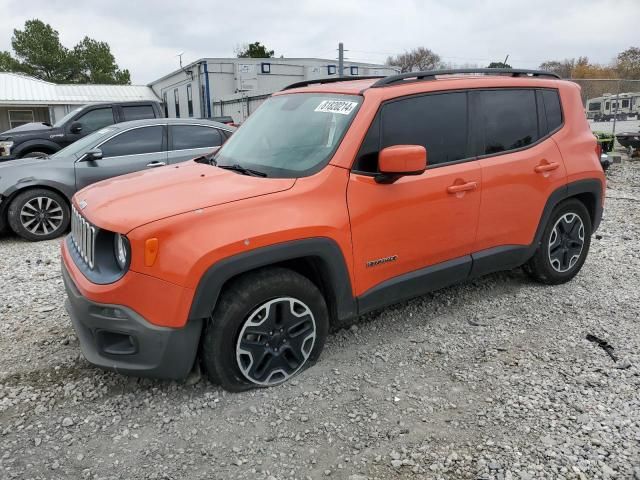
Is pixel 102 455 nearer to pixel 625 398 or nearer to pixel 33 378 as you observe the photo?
pixel 33 378

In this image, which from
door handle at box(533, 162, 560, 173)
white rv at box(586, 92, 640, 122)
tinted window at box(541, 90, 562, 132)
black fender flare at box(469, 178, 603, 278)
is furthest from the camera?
white rv at box(586, 92, 640, 122)

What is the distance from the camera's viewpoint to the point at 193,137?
7.51 metres

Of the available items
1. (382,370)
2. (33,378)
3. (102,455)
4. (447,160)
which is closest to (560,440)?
(382,370)

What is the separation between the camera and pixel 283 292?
2.93 meters

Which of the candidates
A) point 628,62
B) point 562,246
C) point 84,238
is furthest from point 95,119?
point 628,62

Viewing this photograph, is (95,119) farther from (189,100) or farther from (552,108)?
(189,100)

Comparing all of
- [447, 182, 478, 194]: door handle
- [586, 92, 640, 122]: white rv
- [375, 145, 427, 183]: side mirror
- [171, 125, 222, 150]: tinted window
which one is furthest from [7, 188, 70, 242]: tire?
[586, 92, 640, 122]: white rv

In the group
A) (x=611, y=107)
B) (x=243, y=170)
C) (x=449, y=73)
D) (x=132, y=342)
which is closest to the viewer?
(x=132, y=342)

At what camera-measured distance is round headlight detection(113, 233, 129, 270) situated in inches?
103

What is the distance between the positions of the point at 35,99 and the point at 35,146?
23666 millimetres

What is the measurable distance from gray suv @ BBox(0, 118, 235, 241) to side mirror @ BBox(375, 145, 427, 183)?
13.8ft

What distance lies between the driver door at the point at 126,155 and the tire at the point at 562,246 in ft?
16.0

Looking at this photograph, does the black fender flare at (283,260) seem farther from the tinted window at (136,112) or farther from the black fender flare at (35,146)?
the black fender flare at (35,146)

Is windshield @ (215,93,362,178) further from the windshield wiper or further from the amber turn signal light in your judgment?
the amber turn signal light
